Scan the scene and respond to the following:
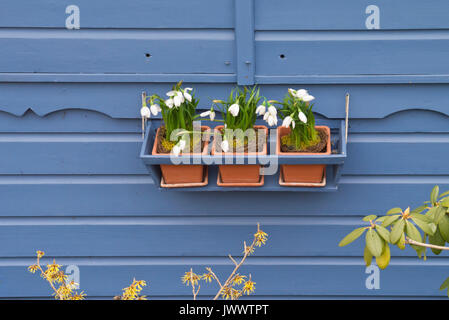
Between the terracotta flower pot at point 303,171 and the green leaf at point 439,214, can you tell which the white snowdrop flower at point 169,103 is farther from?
the green leaf at point 439,214

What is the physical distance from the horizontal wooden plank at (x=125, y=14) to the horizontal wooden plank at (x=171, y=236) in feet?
2.67

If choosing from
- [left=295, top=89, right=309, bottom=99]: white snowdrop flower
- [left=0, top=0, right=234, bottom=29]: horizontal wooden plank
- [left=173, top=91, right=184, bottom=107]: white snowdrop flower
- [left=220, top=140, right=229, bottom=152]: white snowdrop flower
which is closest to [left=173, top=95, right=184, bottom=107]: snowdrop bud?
[left=173, top=91, right=184, bottom=107]: white snowdrop flower

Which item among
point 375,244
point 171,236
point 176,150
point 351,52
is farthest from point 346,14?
point 171,236

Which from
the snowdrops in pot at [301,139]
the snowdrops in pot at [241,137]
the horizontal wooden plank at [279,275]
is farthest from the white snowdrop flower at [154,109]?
the horizontal wooden plank at [279,275]

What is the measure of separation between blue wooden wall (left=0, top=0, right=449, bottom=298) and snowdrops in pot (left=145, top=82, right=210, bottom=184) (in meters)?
0.13

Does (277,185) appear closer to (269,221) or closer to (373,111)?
(269,221)

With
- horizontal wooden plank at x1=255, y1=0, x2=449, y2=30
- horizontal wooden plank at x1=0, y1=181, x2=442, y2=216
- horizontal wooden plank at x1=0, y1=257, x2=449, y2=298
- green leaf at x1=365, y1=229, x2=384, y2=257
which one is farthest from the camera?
horizontal wooden plank at x1=0, y1=257, x2=449, y2=298

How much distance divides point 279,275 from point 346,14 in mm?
1129

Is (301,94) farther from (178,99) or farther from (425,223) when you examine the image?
(425,223)

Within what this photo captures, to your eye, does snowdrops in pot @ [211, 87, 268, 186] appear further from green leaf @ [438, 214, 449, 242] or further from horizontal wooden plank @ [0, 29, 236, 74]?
green leaf @ [438, 214, 449, 242]

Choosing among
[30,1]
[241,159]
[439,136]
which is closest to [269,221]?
[241,159]

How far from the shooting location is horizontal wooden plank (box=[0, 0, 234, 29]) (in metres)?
2.17

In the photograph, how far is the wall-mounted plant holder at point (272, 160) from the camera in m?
2.06

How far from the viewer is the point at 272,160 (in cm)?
207
